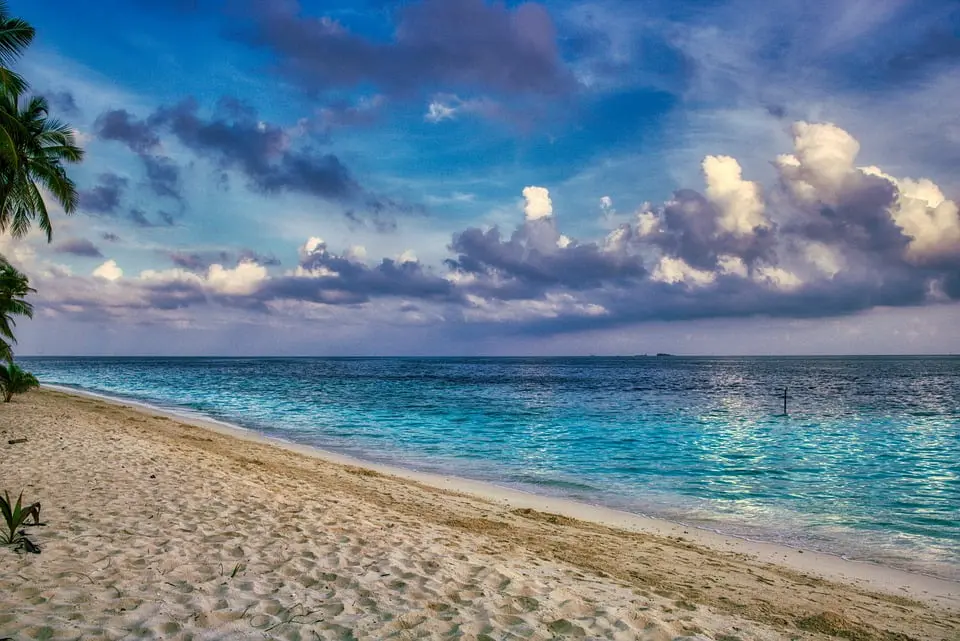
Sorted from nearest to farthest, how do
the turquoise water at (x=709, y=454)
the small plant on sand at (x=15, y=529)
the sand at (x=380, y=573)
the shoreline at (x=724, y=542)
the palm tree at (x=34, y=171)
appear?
the sand at (x=380, y=573)
the small plant on sand at (x=15, y=529)
the shoreline at (x=724, y=542)
the turquoise water at (x=709, y=454)
the palm tree at (x=34, y=171)

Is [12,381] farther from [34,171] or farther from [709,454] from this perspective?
[709,454]

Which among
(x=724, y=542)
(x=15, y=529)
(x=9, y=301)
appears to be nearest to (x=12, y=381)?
(x=9, y=301)

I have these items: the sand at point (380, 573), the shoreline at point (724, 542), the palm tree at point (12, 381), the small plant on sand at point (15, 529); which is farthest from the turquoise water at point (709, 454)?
the small plant on sand at point (15, 529)

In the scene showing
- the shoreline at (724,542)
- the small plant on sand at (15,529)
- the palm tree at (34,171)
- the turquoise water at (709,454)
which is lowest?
the turquoise water at (709,454)

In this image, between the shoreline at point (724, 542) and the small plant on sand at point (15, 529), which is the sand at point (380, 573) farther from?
the small plant on sand at point (15, 529)

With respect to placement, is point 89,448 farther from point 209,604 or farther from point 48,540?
point 209,604

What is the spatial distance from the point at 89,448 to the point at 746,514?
1647 centimetres

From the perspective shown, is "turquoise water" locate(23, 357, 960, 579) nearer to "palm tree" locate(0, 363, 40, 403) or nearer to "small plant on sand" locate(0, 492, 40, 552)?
"palm tree" locate(0, 363, 40, 403)

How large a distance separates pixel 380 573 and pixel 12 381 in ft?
96.0

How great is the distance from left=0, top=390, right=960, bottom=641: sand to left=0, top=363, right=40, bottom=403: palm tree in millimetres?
17440

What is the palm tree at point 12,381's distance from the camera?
2644cm

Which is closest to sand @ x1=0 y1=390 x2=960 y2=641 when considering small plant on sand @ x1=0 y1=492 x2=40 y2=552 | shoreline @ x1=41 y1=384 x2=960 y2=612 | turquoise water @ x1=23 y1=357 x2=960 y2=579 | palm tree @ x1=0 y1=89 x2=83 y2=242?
shoreline @ x1=41 y1=384 x2=960 y2=612

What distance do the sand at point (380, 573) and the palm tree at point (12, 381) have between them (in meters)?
17.4

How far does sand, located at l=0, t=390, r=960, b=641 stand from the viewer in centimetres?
542
